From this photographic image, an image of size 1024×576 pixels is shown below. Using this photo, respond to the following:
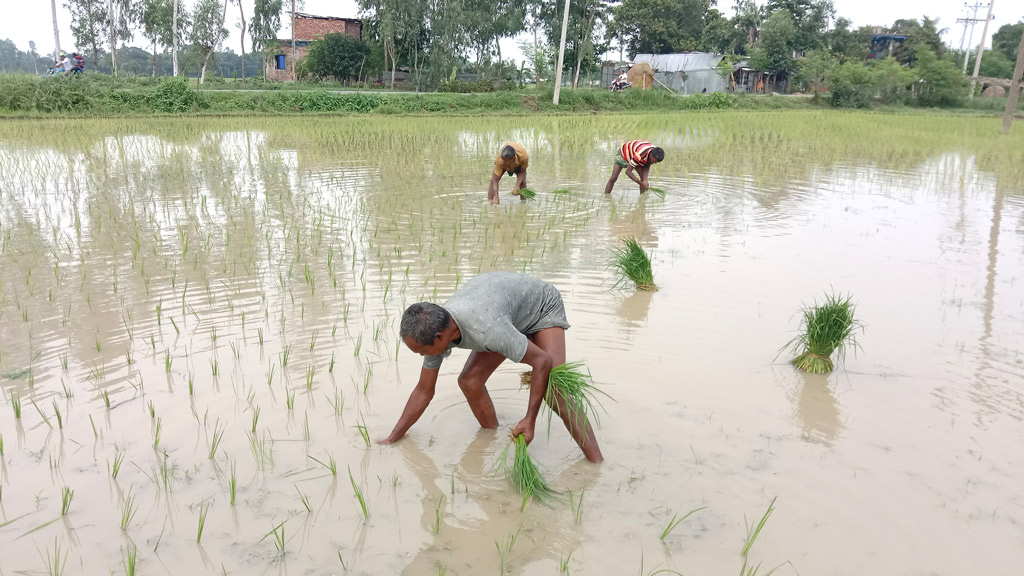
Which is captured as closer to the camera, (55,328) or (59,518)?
(59,518)

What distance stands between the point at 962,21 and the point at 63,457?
161 ft

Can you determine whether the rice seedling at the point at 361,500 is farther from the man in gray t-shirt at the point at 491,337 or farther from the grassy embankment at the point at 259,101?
the grassy embankment at the point at 259,101

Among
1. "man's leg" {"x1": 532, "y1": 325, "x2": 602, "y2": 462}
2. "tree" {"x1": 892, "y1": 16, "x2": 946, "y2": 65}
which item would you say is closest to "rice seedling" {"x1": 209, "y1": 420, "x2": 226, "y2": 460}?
"man's leg" {"x1": 532, "y1": 325, "x2": 602, "y2": 462}

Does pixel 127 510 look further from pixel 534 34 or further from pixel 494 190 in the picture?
pixel 534 34

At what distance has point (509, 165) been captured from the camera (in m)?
7.47

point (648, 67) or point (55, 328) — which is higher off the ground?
point (648, 67)

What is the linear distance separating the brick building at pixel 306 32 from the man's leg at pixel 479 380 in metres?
32.3

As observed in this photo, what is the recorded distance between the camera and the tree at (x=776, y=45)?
34.8 metres

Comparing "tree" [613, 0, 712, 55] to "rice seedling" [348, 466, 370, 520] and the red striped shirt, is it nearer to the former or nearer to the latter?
the red striped shirt

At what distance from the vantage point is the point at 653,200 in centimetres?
830

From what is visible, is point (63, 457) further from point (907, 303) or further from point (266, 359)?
point (907, 303)

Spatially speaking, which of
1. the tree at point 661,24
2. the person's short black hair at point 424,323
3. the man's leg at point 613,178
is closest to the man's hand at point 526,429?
the person's short black hair at point 424,323

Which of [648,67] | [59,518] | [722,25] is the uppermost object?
[722,25]

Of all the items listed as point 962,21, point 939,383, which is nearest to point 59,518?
point 939,383
